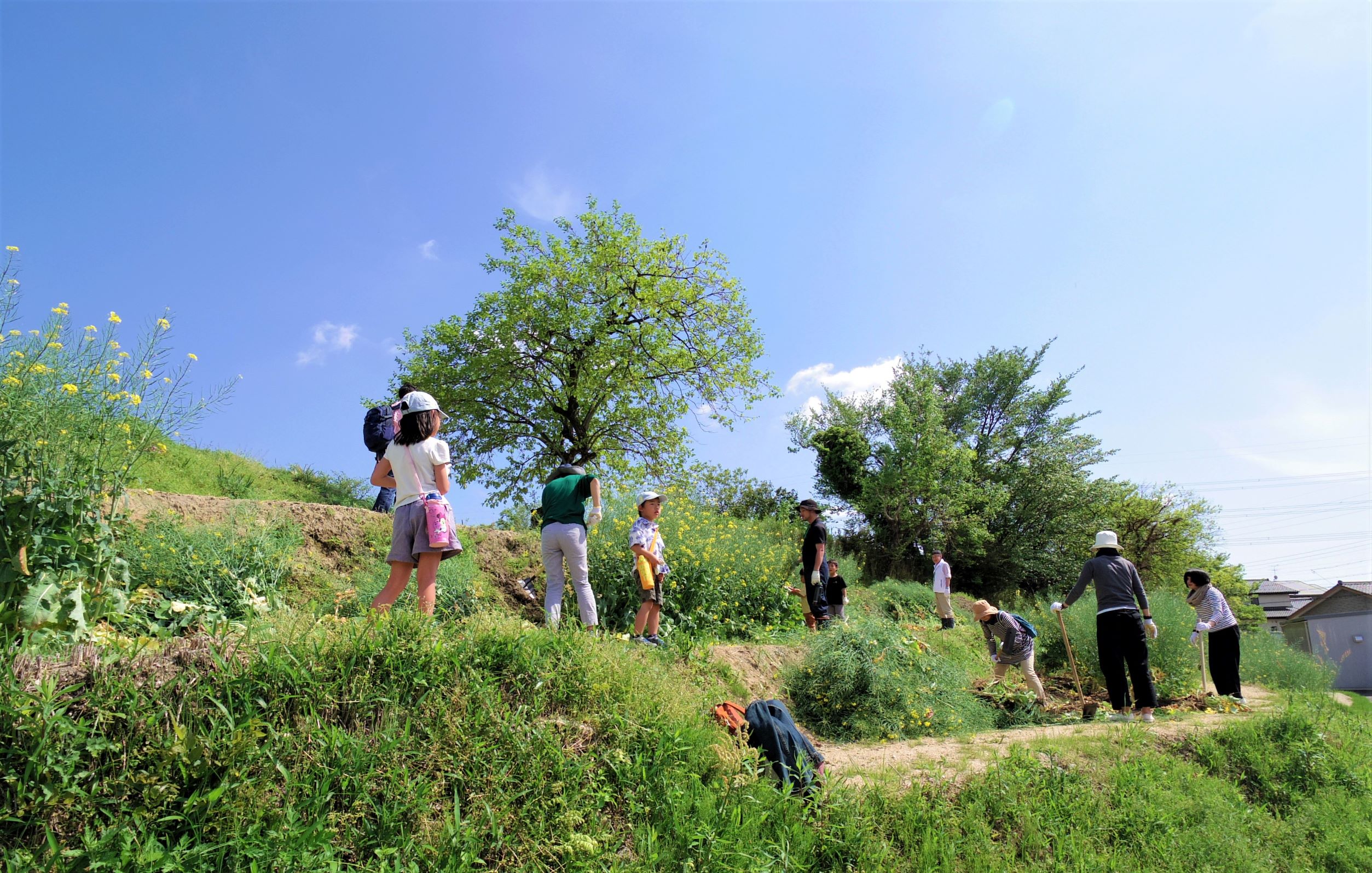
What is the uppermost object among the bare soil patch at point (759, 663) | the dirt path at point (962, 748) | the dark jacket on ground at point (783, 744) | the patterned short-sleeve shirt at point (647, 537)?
the patterned short-sleeve shirt at point (647, 537)

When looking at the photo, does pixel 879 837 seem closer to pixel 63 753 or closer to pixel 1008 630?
pixel 63 753

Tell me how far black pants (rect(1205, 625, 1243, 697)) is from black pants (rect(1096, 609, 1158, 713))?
75.8 inches

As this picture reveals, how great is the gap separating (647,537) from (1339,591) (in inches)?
1572

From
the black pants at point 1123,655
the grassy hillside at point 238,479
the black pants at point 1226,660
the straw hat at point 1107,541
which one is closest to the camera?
the black pants at point 1123,655

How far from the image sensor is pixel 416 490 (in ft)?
16.5

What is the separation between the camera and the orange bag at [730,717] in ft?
14.6

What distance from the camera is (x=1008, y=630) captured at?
25.8ft

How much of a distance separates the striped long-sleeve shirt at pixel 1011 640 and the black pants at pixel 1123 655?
0.79 meters

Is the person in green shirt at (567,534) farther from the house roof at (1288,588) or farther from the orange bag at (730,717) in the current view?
the house roof at (1288,588)

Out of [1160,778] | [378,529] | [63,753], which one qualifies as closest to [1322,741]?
[1160,778]

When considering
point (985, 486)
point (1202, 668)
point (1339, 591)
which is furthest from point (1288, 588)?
point (1202, 668)

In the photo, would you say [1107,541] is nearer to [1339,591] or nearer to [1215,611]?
[1215,611]

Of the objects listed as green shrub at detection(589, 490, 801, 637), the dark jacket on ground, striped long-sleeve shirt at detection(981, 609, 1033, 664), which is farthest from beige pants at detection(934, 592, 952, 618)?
the dark jacket on ground

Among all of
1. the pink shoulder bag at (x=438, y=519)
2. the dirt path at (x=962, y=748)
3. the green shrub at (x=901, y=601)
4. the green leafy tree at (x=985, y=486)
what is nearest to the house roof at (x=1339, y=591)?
the green leafy tree at (x=985, y=486)
